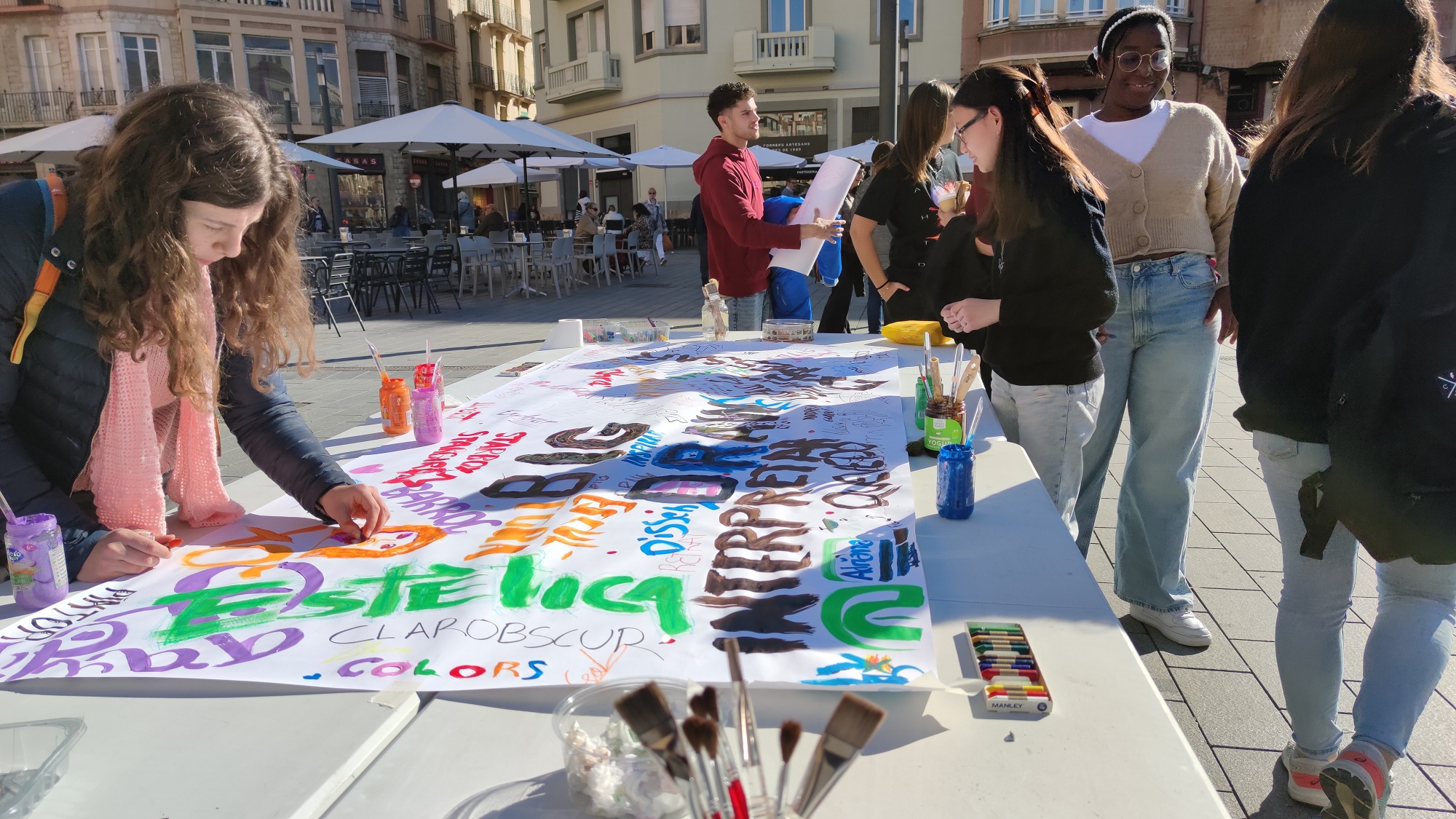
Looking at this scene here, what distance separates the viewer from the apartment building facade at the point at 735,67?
Result: 71.7 ft

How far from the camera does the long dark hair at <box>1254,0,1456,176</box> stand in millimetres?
1543

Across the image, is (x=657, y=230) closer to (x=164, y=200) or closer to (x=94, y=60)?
(x=164, y=200)

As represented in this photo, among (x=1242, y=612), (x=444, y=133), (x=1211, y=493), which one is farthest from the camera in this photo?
(x=444, y=133)

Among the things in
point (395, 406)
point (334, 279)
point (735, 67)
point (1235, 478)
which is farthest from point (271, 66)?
point (1235, 478)

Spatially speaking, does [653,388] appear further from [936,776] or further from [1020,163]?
[936,776]

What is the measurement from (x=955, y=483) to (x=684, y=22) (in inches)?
939

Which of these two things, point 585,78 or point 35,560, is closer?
point 35,560

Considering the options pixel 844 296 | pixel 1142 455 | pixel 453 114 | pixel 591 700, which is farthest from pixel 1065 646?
pixel 453 114

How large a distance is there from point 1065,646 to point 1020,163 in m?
1.28

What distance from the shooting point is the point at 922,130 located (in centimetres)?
352

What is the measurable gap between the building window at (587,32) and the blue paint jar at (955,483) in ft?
83.6

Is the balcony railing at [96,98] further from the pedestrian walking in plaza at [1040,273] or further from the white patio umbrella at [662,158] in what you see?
the pedestrian walking in plaza at [1040,273]

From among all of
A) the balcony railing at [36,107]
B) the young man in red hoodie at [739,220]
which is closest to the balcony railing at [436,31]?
the balcony railing at [36,107]

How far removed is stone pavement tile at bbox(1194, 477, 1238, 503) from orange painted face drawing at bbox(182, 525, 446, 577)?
3.23m
